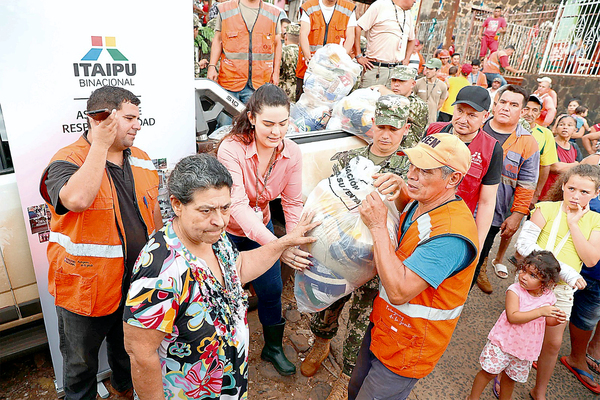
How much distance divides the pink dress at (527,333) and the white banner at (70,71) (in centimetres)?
264

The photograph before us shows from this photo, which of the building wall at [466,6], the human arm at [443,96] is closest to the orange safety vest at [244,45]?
the human arm at [443,96]

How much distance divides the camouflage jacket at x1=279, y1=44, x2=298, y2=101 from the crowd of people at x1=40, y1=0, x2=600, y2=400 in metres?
2.30

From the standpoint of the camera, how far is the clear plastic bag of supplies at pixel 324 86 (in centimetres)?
364

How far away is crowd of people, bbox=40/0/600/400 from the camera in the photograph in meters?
Answer: 1.29

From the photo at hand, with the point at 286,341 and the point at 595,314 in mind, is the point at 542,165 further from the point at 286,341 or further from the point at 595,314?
the point at 286,341

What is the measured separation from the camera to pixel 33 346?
2121 millimetres

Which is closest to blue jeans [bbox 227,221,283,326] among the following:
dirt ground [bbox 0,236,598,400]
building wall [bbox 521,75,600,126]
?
dirt ground [bbox 0,236,598,400]

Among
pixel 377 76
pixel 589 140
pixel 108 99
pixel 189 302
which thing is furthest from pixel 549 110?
pixel 189 302

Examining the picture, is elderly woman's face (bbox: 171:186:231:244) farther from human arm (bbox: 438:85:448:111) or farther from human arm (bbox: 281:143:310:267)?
human arm (bbox: 438:85:448:111)

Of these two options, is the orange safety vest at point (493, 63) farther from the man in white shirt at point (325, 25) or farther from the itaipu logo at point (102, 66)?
the itaipu logo at point (102, 66)

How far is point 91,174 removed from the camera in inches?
60.1

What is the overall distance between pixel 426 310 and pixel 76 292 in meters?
1.62

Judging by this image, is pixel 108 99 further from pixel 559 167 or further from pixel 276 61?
pixel 559 167

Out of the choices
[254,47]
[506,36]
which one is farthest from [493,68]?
[254,47]
